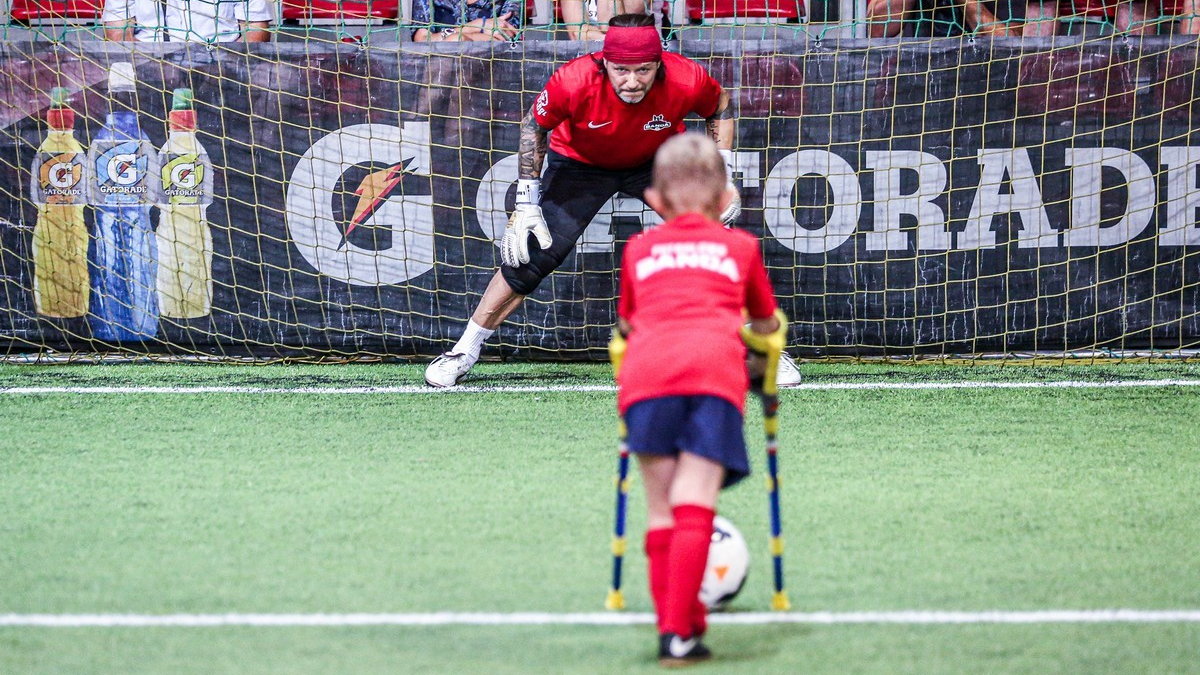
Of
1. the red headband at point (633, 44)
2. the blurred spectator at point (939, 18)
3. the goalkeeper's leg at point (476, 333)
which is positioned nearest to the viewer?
the red headband at point (633, 44)

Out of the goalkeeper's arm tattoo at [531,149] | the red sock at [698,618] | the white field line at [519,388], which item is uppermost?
the goalkeeper's arm tattoo at [531,149]

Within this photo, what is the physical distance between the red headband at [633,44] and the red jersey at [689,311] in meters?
2.96

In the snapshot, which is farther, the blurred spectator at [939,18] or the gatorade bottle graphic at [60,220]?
the blurred spectator at [939,18]

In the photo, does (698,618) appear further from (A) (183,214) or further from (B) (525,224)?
(A) (183,214)

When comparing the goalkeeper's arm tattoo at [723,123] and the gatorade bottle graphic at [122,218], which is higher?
the goalkeeper's arm tattoo at [723,123]

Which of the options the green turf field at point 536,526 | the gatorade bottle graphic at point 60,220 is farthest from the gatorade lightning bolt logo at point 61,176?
the green turf field at point 536,526

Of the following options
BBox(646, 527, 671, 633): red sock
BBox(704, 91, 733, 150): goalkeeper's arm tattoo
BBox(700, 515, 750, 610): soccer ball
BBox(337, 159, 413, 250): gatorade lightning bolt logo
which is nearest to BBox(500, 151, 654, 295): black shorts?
BBox(704, 91, 733, 150): goalkeeper's arm tattoo

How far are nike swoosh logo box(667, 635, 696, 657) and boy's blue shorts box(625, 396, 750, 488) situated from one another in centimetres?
41

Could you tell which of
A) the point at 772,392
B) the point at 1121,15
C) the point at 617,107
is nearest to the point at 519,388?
the point at 617,107

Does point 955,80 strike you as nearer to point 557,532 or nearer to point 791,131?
point 791,131

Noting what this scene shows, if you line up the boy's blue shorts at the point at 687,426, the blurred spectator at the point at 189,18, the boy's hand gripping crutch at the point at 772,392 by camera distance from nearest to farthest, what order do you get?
the boy's blue shorts at the point at 687,426 → the boy's hand gripping crutch at the point at 772,392 → the blurred spectator at the point at 189,18

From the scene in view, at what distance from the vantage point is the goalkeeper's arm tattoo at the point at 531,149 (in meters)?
6.62

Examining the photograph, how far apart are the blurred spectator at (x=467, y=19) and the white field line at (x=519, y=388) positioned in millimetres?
2170

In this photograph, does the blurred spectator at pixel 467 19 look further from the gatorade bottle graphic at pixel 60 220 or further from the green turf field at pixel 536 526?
the green turf field at pixel 536 526
